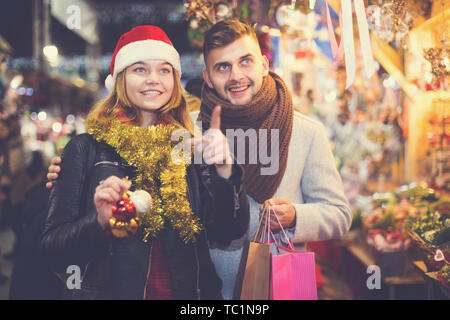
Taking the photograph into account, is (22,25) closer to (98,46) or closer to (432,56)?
(98,46)

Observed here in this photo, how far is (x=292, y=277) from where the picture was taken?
1.40 metres

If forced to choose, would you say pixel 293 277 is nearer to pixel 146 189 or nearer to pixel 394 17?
pixel 146 189

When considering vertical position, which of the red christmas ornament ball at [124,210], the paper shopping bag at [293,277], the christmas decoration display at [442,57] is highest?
the christmas decoration display at [442,57]

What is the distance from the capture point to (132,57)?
5.08 ft

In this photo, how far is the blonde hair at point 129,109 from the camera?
1550 millimetres

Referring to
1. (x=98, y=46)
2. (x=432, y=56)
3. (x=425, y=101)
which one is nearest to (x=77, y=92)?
(x=98, y=46)

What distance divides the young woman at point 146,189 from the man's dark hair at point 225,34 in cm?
19

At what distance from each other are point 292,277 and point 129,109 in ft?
3.03

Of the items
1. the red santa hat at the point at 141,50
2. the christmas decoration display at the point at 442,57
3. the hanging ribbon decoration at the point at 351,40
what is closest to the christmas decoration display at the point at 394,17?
the christmas decoration display at the point at 442,57

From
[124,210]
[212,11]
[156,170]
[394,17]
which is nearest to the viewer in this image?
[124,210]

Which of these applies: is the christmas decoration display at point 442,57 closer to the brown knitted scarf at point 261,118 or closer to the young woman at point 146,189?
the brown knitted scarf at point 261,118

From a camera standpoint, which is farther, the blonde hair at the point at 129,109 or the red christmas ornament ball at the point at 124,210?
the blonde hair at the point at 129,109

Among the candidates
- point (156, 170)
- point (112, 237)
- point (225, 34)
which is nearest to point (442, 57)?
point (225, 34)

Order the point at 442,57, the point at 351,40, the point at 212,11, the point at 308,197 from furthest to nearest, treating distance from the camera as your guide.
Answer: the point at 212,11
the point at 442,57
the point at 308,197
the point at 351,40
